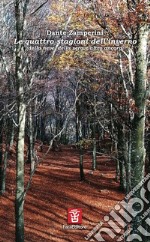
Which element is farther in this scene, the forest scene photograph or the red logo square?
the red logo square

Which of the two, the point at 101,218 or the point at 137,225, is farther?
the point at 101,218

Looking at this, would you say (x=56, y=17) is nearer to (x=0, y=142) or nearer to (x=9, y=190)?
(x=0, y=142)

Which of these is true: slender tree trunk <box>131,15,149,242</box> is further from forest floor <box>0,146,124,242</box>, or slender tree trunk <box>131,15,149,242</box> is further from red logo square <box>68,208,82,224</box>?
red logo square <box>68,208,82,224</box>

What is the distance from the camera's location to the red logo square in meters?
17.3

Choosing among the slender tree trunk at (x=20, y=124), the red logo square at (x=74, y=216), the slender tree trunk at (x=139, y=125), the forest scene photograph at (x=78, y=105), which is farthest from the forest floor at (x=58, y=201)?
the slender tree trunk at (x=139, y=125)

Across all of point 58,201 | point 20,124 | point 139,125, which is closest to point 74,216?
point 58,201

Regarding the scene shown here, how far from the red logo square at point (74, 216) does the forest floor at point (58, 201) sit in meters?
0.24

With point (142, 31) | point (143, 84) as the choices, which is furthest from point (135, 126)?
point (142, 31)

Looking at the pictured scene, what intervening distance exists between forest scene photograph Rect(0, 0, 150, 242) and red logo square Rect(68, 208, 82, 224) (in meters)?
0.05

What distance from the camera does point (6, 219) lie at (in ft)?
55.4

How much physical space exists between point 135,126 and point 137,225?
181 cm

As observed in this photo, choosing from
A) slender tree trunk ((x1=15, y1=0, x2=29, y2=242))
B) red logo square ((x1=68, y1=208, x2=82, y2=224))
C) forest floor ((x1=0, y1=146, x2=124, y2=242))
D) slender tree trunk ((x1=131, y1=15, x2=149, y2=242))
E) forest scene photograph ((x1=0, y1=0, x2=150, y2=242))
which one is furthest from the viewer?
red logo square ((x1=68, y1=208, x2=82, y2=224))

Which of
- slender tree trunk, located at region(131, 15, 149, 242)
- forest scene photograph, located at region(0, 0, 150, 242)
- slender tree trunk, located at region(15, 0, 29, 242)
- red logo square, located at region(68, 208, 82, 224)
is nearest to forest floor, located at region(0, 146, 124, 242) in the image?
forest scene photograph, located at region(0, 0, 150, 242)

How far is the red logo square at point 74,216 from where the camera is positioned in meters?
17.3
